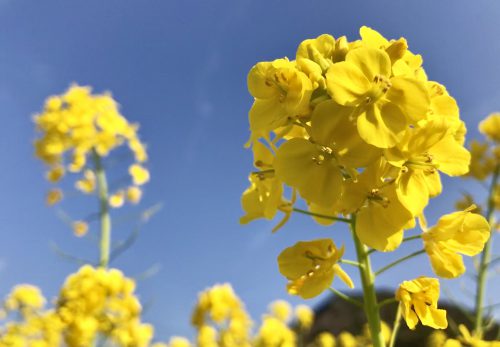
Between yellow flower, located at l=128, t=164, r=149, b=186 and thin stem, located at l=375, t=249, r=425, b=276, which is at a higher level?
yellow flower, located at l=128, t=164, r=149, b=186

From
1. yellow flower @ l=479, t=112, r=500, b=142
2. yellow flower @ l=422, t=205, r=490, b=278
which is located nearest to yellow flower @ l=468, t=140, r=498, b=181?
yellow flower @ l=479, t=112, r=500, b=142

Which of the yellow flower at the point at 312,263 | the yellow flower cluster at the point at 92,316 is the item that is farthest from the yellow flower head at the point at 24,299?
the yellow flower at the point at 312,263

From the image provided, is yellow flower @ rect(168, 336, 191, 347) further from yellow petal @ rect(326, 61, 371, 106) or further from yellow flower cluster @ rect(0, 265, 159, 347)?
yellow petal @ rect(326, 61, 371, 106)

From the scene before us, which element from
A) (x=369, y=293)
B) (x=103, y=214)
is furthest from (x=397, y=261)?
(x=103, y=214)

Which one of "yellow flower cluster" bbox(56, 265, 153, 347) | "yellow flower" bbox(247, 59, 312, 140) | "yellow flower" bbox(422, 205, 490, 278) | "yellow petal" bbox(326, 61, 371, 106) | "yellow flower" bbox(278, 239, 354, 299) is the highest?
"yellow flower cluster" bbox(56, 265, 153, 347)

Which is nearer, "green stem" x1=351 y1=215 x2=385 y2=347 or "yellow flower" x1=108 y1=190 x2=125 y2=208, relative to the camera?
"green stem" x1=351 y1=215 x2=385 y2=347

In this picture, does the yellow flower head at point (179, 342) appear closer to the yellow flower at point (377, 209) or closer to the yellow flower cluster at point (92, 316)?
the yellow flower cluster at point (92, 316)

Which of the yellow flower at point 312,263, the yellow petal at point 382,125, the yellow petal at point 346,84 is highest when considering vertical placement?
the yellow petal at point 346,84

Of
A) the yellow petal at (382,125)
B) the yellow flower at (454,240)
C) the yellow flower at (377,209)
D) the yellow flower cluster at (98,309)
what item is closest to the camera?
the yellow petal at (382,125)
